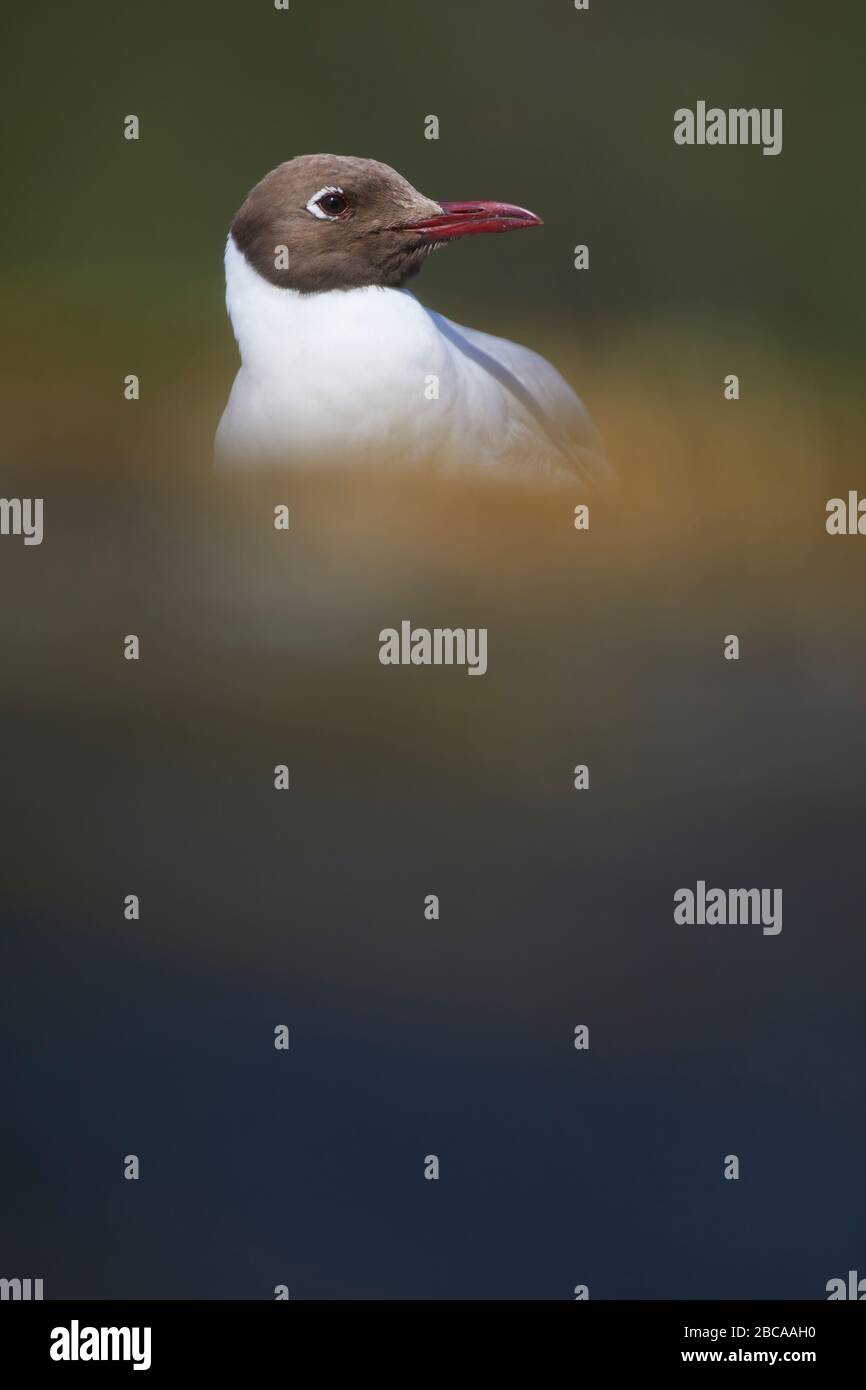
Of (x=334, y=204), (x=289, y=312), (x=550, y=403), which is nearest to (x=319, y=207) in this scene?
(x=334, y=204)

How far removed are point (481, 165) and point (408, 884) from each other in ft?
2.79

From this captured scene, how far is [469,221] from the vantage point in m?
1.80

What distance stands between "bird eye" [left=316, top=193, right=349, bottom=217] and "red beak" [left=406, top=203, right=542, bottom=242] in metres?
0.08

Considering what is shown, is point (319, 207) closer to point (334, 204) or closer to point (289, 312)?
point (334, 204)

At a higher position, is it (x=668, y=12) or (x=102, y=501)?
(x=668, y=12)

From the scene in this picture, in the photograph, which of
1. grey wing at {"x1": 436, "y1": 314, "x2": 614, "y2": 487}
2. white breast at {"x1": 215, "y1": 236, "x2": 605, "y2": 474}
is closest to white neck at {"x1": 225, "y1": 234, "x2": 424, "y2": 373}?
white breast at {"x1": 215, "y1": 236, "x2": 605, "y2": 474}

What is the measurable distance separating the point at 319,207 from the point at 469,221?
172 millimetres

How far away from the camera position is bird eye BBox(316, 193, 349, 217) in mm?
1812

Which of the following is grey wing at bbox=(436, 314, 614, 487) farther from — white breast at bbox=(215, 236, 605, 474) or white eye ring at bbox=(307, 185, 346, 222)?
white eye ring at bbox=(307, 185, 346, 222)

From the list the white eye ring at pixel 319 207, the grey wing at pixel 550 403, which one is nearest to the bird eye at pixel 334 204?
the white eye ring at pixel 319 207

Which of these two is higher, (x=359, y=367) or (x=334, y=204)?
(x=334, y=204)
